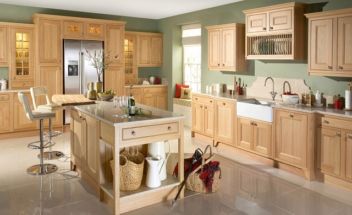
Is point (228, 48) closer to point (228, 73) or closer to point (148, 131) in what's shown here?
point (228, 73)

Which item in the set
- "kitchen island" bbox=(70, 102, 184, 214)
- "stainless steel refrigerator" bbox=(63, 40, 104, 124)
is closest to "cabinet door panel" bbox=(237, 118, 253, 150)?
"kitchen island" bbox=(70, 102, 184, 214)

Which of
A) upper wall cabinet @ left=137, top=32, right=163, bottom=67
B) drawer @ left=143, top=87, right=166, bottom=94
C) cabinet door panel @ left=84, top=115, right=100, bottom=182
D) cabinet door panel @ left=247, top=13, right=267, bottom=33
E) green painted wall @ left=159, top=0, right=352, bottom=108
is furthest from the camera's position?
upper wall cabinet @ left=137, top=32, right=163, bottom=67

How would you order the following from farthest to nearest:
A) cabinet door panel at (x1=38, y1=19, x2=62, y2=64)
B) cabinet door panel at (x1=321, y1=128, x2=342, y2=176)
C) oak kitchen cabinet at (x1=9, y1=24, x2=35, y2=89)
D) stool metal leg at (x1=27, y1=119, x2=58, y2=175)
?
cabinet door panel at (x1=38, y1=19, x2=62, y2=64)
oak kitchen cabinet at (x1=9, y1=24, x2=35, y2=89)
stool metal leg at (x1=27, y1=119, x2=58, y2=175)
cabinet door panel at (x1=321, y1=128, x2=342, y2=176)

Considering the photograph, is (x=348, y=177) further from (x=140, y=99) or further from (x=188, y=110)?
(x=140, y=99)

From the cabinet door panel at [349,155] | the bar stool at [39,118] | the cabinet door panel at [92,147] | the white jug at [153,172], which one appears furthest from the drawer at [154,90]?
the cabinet door panel at [349,155]

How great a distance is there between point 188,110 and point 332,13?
13.8 ft

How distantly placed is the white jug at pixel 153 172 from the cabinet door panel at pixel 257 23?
9.70ft

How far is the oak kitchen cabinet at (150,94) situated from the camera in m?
8.24

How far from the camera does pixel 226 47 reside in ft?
20.4

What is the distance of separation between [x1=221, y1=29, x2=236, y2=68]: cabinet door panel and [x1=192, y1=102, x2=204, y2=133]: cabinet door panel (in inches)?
37.0

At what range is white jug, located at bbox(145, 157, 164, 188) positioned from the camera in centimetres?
357

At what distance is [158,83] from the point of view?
8875 mm

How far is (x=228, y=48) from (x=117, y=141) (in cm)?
→ 361

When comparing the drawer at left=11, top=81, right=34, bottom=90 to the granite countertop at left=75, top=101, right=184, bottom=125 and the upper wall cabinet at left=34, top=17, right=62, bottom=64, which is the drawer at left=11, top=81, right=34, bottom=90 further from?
the granite countertop at left=75, top=101, right=184, bottom=125
